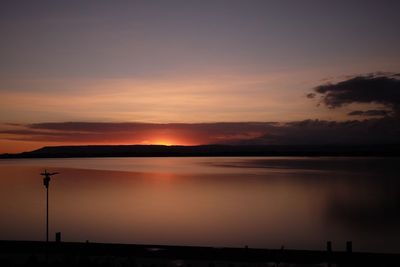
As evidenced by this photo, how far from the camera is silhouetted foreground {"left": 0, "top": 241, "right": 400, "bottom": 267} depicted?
43.3 ft

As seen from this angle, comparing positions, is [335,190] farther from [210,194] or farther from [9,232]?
[9,232]

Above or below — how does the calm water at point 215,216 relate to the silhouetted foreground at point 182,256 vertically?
below

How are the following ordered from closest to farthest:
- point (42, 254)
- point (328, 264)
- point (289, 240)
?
point (328, 264) < point (42, 254) < point (289, 240)

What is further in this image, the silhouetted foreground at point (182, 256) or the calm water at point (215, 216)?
the calm water at point (215, 216)

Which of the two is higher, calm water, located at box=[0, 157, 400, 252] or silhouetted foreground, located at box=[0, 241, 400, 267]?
silhouetted foreground, located at box=[0, 241, 400, 267]

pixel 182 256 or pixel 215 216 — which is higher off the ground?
pixel 182 256

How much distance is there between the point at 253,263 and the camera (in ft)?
44.3

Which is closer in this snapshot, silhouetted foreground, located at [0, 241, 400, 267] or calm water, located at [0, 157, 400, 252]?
silhouetted foreground, located at [0, 241, 400, 267]

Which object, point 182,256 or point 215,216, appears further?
point 215,216

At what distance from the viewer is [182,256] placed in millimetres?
13938

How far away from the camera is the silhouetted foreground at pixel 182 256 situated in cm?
1319

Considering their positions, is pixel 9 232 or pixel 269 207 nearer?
pixel 9 232

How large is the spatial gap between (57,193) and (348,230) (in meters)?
26.5

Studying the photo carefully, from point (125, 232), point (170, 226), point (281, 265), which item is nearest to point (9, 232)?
point (125, 232)
